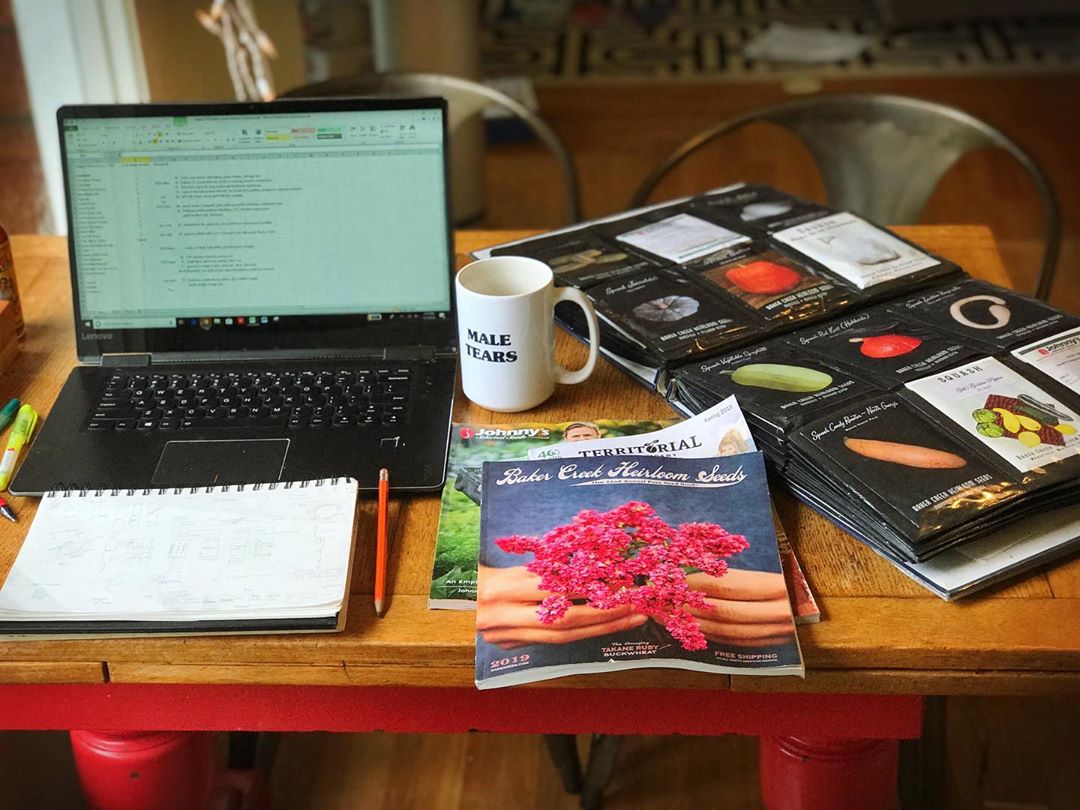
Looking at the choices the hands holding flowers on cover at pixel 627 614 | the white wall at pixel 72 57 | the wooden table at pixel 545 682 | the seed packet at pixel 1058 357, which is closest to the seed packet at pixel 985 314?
the seed packet at pixel 1058 357

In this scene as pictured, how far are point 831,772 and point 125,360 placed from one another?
2.43ft

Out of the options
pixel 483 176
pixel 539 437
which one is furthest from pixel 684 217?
pixel 483 176

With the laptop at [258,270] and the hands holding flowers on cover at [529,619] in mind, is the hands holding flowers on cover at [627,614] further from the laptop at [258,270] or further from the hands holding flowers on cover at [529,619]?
the laptop at [258,270]

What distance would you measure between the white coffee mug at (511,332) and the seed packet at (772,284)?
17 cm

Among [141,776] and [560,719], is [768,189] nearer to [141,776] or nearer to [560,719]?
[560,719]

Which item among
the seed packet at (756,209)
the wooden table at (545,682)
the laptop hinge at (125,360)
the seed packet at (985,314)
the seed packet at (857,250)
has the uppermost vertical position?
the seed packet at (756,209)

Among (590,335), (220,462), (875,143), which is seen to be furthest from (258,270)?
(875,143)

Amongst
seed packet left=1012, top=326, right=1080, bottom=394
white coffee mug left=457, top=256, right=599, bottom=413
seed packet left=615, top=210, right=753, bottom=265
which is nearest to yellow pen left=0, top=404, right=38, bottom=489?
white coffee mug left=457, top=256, right=599, bottom=413

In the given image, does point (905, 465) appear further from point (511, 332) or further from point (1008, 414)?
point (511, 332)

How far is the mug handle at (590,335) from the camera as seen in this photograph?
106 centimetres

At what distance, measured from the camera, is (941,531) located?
852 millimetres

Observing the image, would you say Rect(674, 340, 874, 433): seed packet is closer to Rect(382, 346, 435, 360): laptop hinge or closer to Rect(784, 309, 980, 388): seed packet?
Rect(784, 309, 980, 388): seed packet

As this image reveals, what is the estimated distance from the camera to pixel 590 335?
1.09m

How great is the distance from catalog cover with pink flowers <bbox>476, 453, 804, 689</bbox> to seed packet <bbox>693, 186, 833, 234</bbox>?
0.41 m
